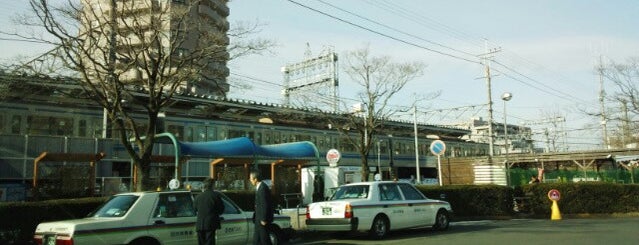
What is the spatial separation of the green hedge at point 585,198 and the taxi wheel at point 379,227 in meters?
10.1

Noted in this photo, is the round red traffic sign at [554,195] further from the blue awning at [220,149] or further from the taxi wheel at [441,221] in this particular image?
the blue awning at [220,149]

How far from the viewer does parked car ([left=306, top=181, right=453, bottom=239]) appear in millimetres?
12344

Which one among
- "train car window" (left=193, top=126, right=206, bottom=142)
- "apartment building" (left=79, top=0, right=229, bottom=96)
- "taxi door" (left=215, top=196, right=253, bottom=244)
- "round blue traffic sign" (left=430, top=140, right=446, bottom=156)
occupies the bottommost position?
"taxi door" (left=215, top=196, right=253, bottom=244)

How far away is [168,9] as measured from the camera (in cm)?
1628

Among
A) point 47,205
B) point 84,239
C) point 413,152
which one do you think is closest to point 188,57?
point 47,205

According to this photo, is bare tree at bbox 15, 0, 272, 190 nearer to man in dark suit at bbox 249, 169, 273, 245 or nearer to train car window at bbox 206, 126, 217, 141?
man in dark suit at bbox 249, 169, 273, 245

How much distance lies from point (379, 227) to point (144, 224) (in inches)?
235

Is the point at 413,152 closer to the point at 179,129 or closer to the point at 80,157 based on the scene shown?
the point at 179,129

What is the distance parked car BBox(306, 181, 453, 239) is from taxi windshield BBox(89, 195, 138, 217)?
5056mm

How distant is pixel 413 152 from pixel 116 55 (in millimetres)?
36247

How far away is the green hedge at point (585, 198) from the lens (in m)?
20.6

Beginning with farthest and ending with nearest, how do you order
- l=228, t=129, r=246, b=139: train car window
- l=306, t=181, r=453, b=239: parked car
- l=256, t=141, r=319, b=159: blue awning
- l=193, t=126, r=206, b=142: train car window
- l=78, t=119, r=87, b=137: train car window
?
l=228, t=129, r=246, b=139: train car window → l=193, t=126, r=206, b=142: train car window → l=78, t=119, r=87, b=137: train car window → l=256, t=141, r=319, b=159: blue awning → l=306, t=181, r=453, b=239: parked car

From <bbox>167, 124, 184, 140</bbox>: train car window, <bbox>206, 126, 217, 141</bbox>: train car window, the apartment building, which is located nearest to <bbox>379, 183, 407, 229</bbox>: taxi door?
the apartment building

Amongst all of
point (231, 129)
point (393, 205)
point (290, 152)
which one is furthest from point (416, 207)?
point (231, 129)
